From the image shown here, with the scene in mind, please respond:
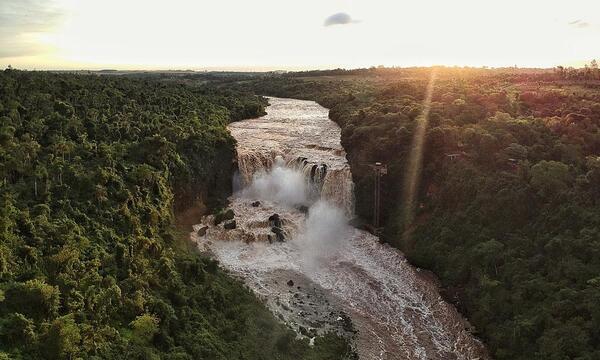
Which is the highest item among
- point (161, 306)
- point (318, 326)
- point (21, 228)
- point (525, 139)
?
point (525, 139)

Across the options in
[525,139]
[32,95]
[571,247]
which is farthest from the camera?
[32,95]

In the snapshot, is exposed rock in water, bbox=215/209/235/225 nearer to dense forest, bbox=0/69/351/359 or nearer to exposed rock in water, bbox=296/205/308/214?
dense forest, bbox=0/69/351/359

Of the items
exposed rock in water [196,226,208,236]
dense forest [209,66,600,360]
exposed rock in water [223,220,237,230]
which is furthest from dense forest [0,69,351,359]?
dense forest [209,66,600,360]

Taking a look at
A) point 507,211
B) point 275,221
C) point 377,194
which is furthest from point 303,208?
point 507,211

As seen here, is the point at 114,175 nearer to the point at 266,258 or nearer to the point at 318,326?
the point at 266,258

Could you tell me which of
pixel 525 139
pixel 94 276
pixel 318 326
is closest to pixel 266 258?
pixel 318 326

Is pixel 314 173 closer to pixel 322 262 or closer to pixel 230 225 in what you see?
pixel 230 225
